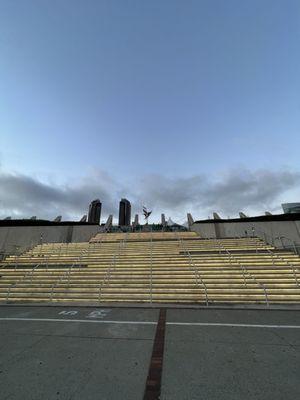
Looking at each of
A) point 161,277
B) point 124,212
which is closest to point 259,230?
point 161,277

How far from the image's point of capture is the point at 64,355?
395 centimetres

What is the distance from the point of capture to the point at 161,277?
1055 centimetres

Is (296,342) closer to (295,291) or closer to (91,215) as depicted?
(295,291)

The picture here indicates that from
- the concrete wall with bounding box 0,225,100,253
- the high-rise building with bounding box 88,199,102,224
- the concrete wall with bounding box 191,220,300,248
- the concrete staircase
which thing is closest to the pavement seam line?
Result: the concrete staircase

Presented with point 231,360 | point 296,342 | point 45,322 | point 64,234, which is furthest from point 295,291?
point 64,234

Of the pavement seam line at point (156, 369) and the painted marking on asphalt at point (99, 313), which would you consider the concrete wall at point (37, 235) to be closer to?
the painted marking on asphalt at point (99, 313)

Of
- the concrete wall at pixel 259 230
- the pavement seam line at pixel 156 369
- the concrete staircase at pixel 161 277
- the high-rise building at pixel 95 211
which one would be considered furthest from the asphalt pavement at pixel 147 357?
Result: the high-rise building at pixel 95 211

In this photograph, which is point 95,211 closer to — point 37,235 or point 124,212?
point 124,212

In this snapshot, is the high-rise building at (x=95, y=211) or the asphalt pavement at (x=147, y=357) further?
the high-rise building at (x=95, y=211)

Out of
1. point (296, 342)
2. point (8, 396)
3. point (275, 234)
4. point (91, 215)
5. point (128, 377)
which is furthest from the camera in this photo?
point (91, 215)

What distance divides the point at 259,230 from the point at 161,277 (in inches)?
609

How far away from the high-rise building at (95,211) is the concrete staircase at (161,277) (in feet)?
85.8

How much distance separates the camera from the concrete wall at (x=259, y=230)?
68.3ft

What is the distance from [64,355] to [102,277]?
6945 millimetres
